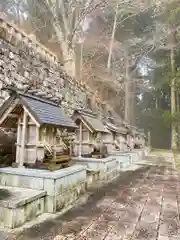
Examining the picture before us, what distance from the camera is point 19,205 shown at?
3113 mm

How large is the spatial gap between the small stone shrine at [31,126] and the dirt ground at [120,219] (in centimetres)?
104

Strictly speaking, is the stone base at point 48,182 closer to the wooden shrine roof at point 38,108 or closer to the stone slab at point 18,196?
the stone slab at point 18,196

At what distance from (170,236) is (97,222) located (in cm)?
99

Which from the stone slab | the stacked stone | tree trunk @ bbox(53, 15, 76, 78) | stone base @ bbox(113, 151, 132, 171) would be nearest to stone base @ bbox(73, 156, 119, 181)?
the stacked stone

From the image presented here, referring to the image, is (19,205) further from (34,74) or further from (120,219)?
(34,74)

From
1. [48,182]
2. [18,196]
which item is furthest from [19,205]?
[48,182]

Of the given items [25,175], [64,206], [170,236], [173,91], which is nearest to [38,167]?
[25,175]

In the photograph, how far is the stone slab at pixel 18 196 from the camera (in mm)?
3098

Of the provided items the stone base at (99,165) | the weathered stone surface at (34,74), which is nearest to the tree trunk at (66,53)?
the weathered stone surface at (34,74)

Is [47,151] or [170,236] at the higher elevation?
[47,151]

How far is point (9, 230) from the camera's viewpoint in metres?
3.02

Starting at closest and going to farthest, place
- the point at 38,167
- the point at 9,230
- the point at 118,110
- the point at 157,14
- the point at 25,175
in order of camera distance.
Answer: the point at 9,230 → the point at 25,175 → the point at 38,167 → the point at 157,14 → the point at 118,110

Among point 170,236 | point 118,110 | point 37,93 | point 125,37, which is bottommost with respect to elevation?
point 170,236

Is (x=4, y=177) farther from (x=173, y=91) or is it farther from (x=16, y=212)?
(x=173, y=91)
